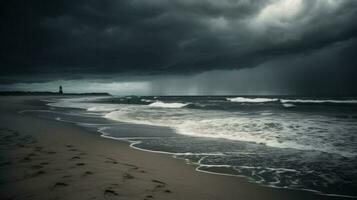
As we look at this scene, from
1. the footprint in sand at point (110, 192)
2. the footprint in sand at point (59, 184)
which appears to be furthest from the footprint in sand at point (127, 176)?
the footprint in sand at point (59, 184)

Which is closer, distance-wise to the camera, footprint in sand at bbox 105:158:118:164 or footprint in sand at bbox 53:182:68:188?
footprint in sand at bbox 53:182:68:188

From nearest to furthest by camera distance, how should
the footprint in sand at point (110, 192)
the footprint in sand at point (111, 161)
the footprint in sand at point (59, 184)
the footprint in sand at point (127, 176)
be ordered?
the footprint in sand at point (110, 192)
the footprint in sand at point (59, 184)
the footprint in sand at point (127, 176)
the footprint in sand at point (111, 161)

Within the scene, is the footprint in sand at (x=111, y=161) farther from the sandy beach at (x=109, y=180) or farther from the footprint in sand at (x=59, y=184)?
the footprint in sand at (x=59, y=184)

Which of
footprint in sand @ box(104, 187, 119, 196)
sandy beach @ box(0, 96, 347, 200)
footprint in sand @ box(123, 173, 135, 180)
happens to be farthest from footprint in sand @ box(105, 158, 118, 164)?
footprint in sand @ box(104, 187, 119, 196)

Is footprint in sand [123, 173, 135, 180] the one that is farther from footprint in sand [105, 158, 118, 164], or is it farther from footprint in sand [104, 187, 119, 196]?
footprint in sand [105, 158, 118, 164]

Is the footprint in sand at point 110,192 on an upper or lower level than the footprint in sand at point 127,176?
upper

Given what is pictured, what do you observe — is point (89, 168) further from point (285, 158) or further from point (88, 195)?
point (285, 158)

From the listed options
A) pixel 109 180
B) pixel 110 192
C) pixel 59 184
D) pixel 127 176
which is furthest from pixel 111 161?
pixel 110 192

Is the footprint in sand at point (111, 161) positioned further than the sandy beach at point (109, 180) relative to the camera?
Yes

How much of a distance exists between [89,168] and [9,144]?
3412 mm

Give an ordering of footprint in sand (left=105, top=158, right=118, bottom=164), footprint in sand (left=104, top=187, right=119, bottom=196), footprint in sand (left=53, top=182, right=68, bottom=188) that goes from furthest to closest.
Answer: footprint in sand (left=105, top=158, right=118, bottom=164) → footprint in sand (left=53, top=182, right=68, bottom=188) → footprint in sand (left=104, top=187, right=119, bottom=196)

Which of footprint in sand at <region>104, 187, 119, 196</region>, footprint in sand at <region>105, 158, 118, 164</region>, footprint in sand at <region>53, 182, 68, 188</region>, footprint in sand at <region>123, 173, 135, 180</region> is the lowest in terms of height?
footprint in sand at <region>105, 158, 118, 164</region>

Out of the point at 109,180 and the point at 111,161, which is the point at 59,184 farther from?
the point at 111,161

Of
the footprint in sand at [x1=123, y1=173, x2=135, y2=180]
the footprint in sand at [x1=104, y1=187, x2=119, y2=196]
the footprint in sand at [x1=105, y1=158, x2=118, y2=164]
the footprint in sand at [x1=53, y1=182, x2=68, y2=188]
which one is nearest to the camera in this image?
the footprint in sand at [x1=104, y1=187, x2=119, y2=196]
